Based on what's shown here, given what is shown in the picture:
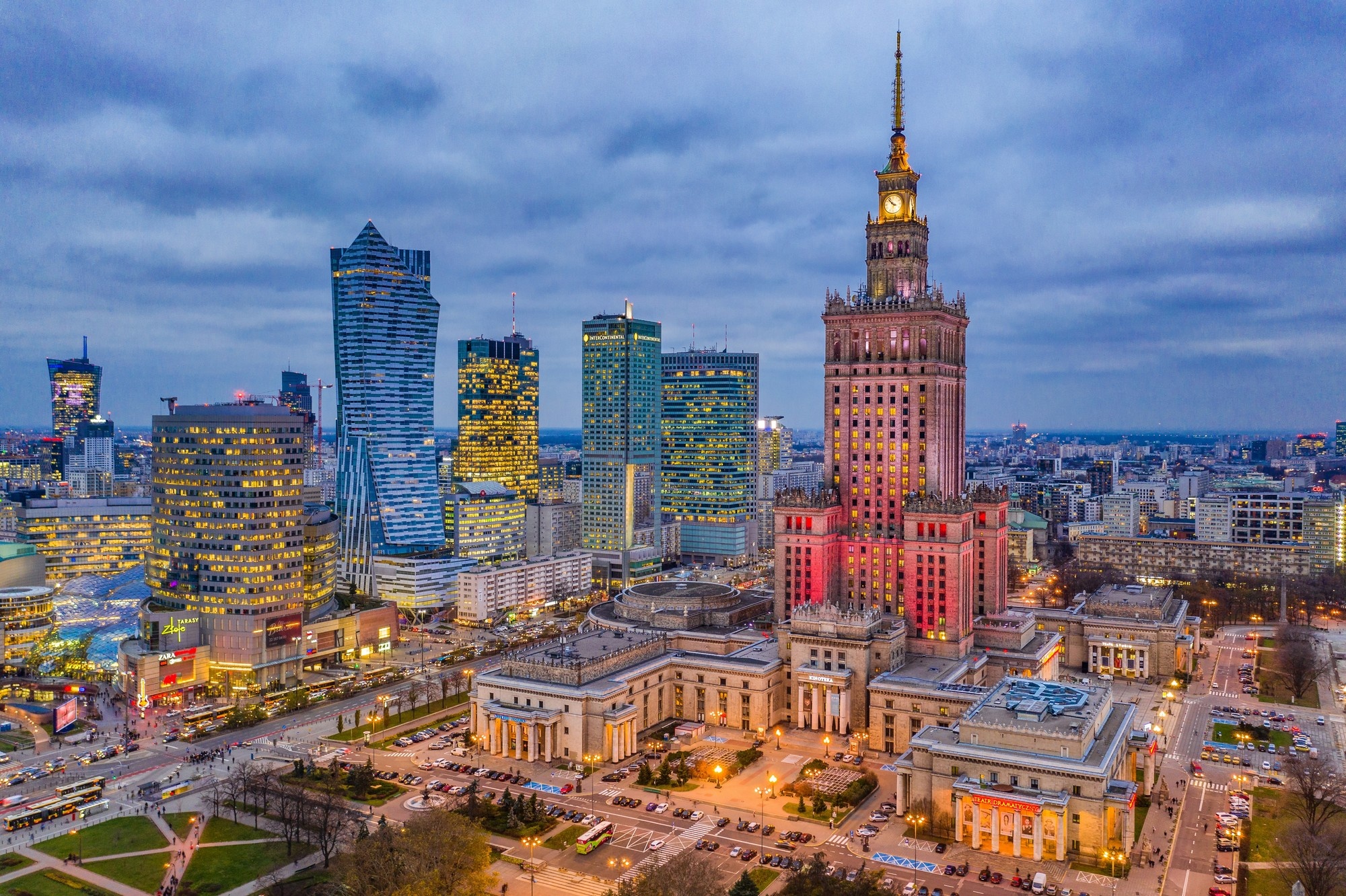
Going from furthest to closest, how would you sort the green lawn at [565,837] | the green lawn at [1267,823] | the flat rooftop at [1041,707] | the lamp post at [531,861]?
1. the flat rooftop at [1041,707]
2. the green lawn at [565,837]
3. the green lawn at [1267,823]
4. the lamp post at [531,861]

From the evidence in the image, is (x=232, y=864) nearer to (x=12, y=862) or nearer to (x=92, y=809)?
(x=12, y=862)

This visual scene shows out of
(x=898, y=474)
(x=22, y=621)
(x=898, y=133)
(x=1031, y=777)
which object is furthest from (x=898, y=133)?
(x=22, y=621)

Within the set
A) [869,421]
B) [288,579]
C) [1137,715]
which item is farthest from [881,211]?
[288,579]

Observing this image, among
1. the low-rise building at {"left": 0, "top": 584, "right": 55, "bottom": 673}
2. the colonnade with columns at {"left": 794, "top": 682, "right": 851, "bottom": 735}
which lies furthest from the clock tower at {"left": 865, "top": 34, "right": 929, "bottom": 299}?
the low-rise building at {"left": 0, "top": 584, "right": 55, "bottom": 673}

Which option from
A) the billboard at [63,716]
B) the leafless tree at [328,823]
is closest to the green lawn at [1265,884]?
the leafless tree at [328,823]

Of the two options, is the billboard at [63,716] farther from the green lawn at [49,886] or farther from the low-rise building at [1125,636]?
the low-rise building at [1125,636]
